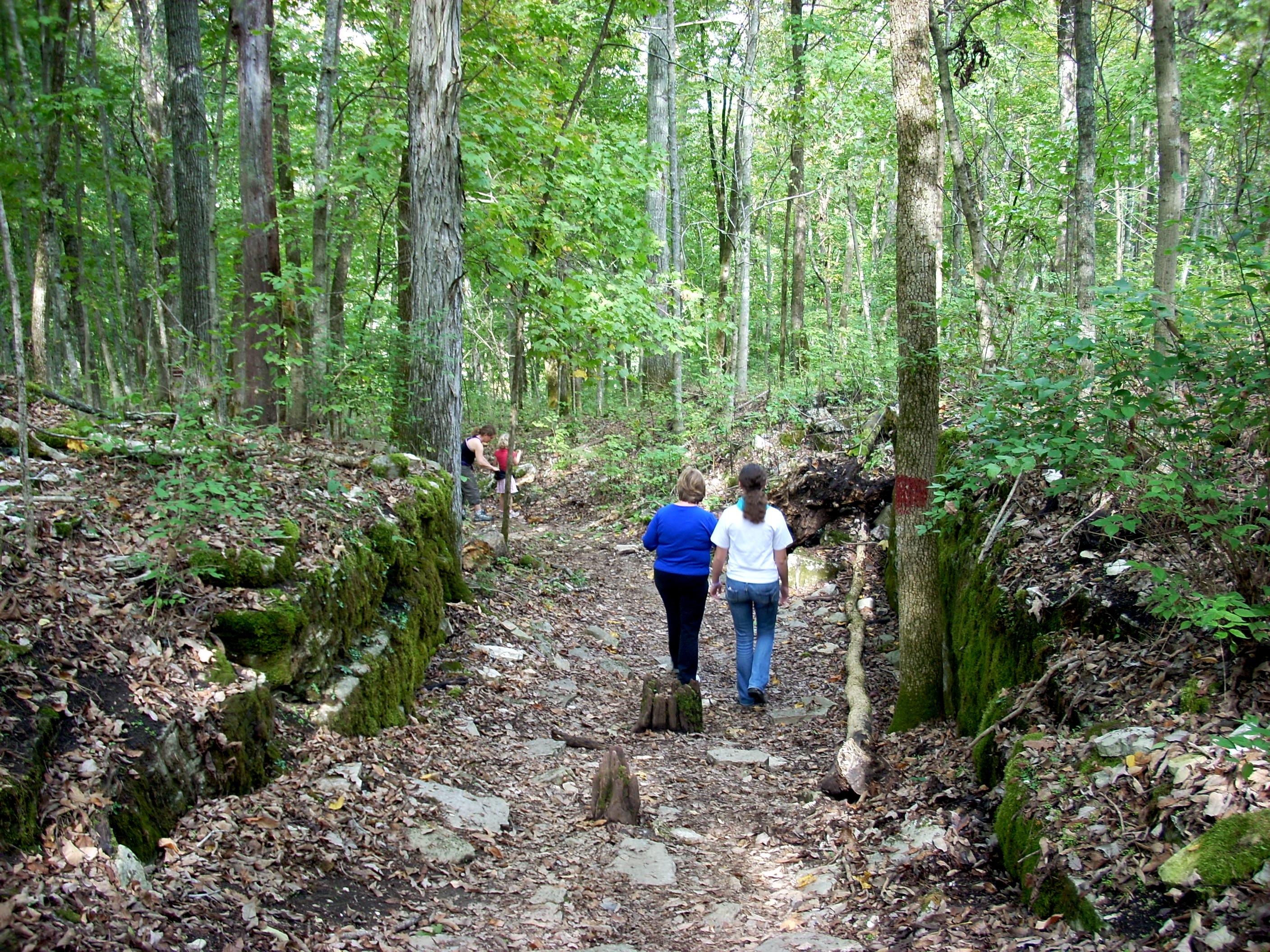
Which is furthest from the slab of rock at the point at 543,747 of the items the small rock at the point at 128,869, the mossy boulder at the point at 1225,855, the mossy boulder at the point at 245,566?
the mossy boulder at the point at 1225,855

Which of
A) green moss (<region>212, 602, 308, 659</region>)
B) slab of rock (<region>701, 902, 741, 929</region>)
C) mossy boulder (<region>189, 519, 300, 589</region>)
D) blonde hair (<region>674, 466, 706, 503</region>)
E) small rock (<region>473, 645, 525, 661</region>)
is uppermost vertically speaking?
blonde hair (<region>674, 466, 706, 503</region>)

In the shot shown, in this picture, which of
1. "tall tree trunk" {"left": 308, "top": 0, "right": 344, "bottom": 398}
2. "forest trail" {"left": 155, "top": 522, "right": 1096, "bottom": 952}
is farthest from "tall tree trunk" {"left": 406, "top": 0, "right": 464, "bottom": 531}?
"forest trail" {"left": 155, "top": 522, "right": 1096, "bottom": 952}

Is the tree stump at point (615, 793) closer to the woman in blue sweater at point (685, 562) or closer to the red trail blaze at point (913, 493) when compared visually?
the woman in blue sweater at point (685, 562)

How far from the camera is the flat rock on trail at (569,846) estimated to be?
332cm

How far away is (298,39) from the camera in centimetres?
1328

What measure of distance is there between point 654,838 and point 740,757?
4.87 ft

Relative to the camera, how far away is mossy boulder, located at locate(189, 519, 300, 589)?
176 inches

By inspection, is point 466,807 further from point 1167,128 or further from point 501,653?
point 1167,128

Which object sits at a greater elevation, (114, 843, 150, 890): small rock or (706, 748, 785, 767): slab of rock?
(114, 843, 150, 890): small rock

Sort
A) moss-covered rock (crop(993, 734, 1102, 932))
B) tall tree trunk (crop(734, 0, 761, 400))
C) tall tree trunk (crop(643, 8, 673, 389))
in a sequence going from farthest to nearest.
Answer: tall tree trunk (crop(734, 0, 761, 400))
tall tree trunk (crop(643, 8, 673, 389))
moss-covered rock (crop(993, 734, 1102, 932))

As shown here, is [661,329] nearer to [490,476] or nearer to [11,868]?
[490,476]

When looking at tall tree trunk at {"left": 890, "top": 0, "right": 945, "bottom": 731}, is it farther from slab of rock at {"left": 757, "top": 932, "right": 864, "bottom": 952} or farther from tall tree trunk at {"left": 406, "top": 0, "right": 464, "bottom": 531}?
tall tree trunk at {"left": 406, "top": 0, "right": 464, "bottom": 531}

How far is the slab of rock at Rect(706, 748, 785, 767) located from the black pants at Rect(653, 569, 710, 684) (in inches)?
31.7

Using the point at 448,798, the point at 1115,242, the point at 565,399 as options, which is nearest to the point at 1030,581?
the point at 448,798
